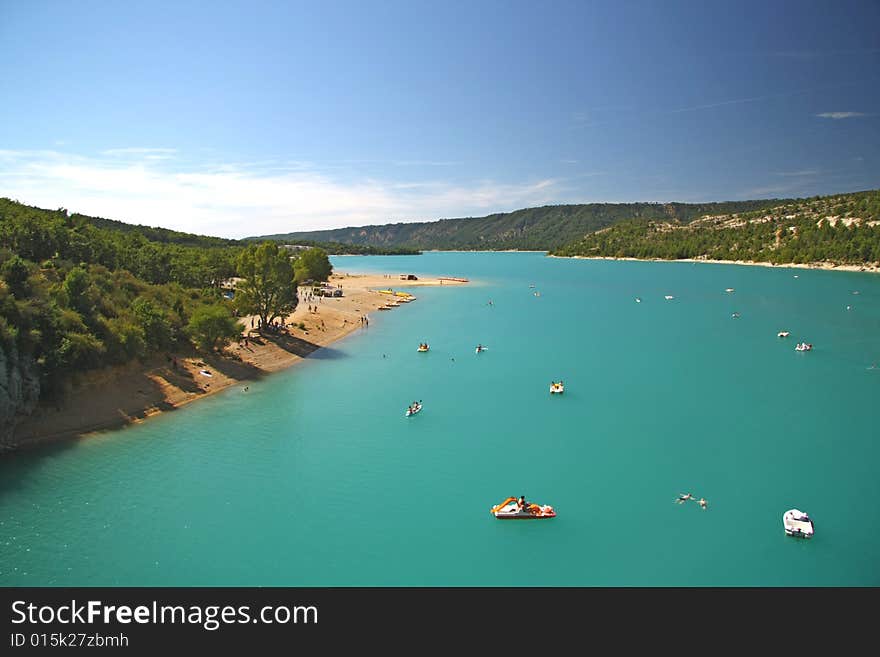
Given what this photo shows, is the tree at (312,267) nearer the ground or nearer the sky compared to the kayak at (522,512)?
nearer the sky

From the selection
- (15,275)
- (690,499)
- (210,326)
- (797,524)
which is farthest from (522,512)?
(15,275)

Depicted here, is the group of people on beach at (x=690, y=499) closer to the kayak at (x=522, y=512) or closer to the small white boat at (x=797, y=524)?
the small white boat at (x=797, y=524)

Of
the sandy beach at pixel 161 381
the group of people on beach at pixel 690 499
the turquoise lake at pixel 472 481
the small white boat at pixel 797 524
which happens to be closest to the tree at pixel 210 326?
the sandy beach at pixel 161 381

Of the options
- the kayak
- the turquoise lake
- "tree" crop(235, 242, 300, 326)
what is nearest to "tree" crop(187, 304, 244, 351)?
the turquoise lake

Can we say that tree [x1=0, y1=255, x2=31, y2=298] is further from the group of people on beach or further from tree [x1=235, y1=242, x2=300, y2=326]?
the group of people on beach
